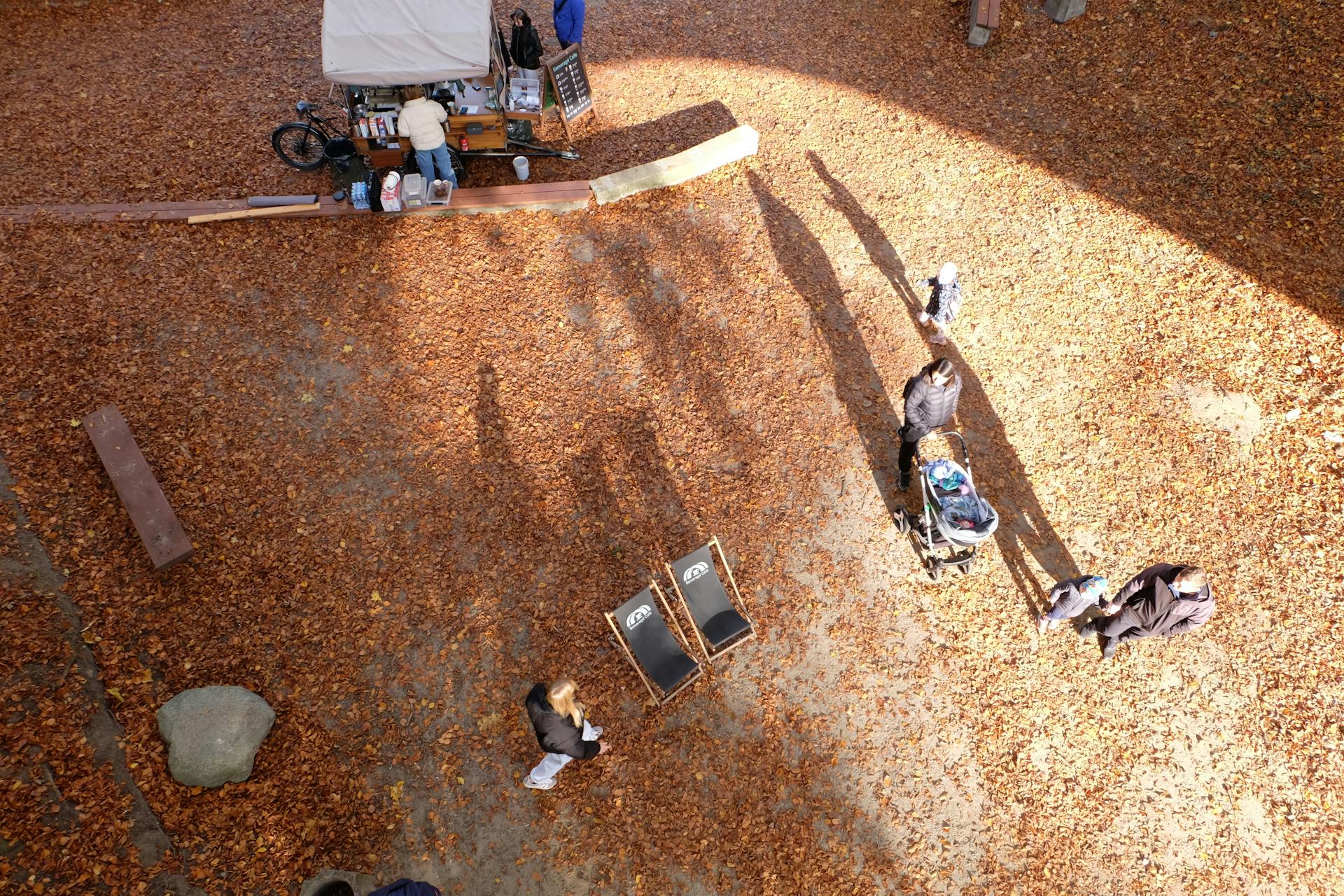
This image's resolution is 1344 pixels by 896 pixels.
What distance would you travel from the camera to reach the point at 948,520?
6828 millimetres

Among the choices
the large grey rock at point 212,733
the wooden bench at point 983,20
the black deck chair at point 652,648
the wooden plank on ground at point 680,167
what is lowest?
the large grey rock at point 212,733

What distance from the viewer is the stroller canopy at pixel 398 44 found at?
28.5ft

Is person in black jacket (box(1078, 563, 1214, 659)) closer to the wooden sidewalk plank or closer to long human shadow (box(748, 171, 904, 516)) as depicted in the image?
long human shadow (box(748, 171, 904, 516))

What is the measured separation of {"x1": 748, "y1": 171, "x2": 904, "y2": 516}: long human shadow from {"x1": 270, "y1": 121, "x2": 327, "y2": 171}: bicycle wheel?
6.01 metres

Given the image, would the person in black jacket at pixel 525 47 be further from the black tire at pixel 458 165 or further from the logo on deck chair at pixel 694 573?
the logo on deck chair at pixel 694 573

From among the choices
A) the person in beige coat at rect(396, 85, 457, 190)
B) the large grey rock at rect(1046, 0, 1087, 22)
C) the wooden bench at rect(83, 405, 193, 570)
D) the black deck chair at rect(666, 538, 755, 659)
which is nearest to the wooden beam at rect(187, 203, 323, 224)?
the person in beige coat at rect(396, 85, 457, 190)

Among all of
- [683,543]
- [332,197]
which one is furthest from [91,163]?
[683,543]

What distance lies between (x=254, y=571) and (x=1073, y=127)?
40.2ft

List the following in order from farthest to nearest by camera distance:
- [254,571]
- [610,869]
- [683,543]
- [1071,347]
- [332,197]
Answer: [332,197]
[1071,347]
[683,543]
[254,571]
[610,869]

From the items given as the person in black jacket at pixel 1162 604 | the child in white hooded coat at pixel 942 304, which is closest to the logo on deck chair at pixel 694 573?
the person in black jacket at pixel 1162 604

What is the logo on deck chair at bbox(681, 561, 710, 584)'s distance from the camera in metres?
6.61

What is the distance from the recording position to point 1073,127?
427 inches

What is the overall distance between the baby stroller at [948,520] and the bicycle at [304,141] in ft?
29.4

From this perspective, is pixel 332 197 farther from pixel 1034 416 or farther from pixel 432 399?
pixel 1034 416
